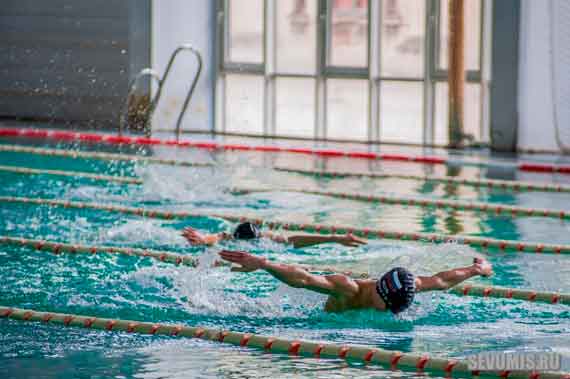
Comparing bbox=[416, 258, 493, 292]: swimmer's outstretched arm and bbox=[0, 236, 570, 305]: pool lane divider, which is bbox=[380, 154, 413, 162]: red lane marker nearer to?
bbox=[0, 236, 570, 305]: pool lane divider

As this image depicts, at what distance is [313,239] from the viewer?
7500 millimetres

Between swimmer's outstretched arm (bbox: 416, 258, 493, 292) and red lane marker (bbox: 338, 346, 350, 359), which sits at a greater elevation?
swimmer's outstretched arm (bbox: 416, 258, 493, 292)

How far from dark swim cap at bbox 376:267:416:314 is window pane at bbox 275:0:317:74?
9.37m

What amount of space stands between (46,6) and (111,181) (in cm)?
615

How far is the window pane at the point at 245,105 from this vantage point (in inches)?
622

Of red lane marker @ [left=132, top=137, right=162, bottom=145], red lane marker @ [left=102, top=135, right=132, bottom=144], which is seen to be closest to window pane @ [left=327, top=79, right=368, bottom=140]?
red lane marker @ [left=132, top=137, right=162, bottom=145]

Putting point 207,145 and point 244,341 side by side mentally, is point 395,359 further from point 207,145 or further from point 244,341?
point 207,145

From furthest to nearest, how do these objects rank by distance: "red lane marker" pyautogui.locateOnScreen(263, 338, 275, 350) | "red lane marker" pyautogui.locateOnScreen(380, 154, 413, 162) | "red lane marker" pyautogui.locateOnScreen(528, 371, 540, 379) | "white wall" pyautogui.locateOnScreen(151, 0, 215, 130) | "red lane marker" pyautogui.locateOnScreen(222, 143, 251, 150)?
"white wall" pyautogui.locateOnScreen(151, 0, 215, 130), "red lane marker" pyautogui.locateOnScreen(222, 143, 251, 150), "red lane marker" pyautogui.locateOnScreen(380, 154, 413, 162), "red lane marker" pyautogui.locateOnScreen(263, 338, 275, 350), "red lane marker" pyautogui.locateOnScreen(528, 371, 540, 379)

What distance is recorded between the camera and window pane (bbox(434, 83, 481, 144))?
570 inches

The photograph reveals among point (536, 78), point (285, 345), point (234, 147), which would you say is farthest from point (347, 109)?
point (285, 345)

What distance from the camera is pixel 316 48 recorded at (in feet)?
50.5

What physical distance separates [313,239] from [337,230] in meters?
1.23

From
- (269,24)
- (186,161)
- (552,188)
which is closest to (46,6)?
(269,24)

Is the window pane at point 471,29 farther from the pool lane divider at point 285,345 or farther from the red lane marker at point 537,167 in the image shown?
the pool lane divider at point 285,345
